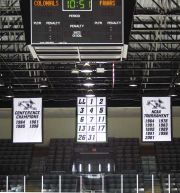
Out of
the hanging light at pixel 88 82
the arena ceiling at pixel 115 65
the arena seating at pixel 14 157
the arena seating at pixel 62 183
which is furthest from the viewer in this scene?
the arena seating at pixel 14 157

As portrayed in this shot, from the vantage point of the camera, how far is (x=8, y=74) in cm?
2122

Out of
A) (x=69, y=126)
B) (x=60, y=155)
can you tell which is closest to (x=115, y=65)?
(x=60, y=155)

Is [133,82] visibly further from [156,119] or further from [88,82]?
[156,119]

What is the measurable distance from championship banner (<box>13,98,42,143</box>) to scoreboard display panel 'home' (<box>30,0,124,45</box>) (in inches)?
398

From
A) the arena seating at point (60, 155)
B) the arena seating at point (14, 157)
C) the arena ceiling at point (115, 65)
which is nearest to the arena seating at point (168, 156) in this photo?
the arena ceiling at point (115, 65)

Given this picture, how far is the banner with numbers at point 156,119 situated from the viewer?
702 inches

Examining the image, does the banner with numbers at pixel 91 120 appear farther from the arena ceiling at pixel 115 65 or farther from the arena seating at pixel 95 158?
the arena seating at pixel 95 158

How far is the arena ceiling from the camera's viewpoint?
48.5 feet

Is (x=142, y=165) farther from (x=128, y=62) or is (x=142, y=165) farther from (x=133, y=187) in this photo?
(x=128, y=62)

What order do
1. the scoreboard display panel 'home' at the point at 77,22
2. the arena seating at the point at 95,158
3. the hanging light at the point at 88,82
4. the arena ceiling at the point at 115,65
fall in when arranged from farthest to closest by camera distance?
the arena seating at the point at 95,158 → the hanging light at the point at 88,82 → the arena ceiling at the point at 115,65 → the scoreboard display panel 'home' at the point at 77,22

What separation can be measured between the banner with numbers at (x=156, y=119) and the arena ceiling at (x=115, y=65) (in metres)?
0.31

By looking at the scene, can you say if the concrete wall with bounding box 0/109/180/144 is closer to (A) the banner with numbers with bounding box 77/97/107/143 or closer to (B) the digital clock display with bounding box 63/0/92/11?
(A) the banner with numbers with bounding box 77/97/107/143

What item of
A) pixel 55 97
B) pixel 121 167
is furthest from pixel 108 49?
pixel 121 167

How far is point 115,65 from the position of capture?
1975 cm
